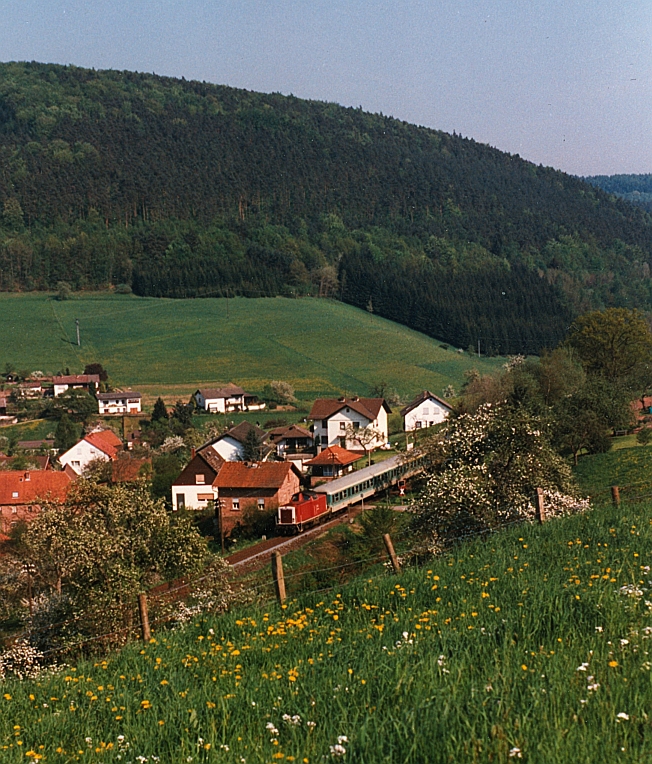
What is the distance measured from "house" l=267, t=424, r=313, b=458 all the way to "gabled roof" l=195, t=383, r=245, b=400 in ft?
59.6

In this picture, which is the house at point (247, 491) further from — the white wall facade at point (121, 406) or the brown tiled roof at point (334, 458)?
the white wall facade at point (121, 406)

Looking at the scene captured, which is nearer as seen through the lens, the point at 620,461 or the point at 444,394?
the point at 620,461

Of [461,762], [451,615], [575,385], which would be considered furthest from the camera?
[575,385]

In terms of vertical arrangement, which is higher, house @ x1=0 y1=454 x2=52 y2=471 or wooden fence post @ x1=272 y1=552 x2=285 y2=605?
house @ x1=0 y1=454 x2=52 y2=471

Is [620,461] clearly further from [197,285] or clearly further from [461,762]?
[197,285]

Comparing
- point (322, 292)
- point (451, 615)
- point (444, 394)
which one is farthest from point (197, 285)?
point (451, 615)

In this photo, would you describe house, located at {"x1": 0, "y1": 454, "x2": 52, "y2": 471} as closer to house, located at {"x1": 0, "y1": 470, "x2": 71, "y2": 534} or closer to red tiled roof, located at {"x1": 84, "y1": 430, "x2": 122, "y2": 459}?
red tiled roof, located at {"x1": 84, "y1": 430, "x2": 122, "y2": 459}

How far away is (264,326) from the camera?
128m

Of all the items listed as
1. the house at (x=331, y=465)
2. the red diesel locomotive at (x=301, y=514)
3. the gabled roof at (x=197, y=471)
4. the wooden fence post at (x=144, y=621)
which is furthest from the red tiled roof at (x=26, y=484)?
the wooden fence post at (x=144, y=621)

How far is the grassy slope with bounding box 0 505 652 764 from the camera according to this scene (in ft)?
18.5

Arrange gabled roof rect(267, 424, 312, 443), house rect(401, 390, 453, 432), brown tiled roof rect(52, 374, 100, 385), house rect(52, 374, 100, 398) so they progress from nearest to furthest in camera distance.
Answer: gabled roof rect(267, 424, 312, 443) → house rect(401, 390, 453, 432) → house rect(52, 374, 100, 398) → brown tiled roof rect(52, 374, 100, 385)

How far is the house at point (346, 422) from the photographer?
247 ft

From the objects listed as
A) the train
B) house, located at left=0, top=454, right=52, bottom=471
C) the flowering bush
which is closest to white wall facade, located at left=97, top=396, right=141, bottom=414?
house, located at left=0, top=454, right=52, bottom=471

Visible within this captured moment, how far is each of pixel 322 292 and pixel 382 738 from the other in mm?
158407
